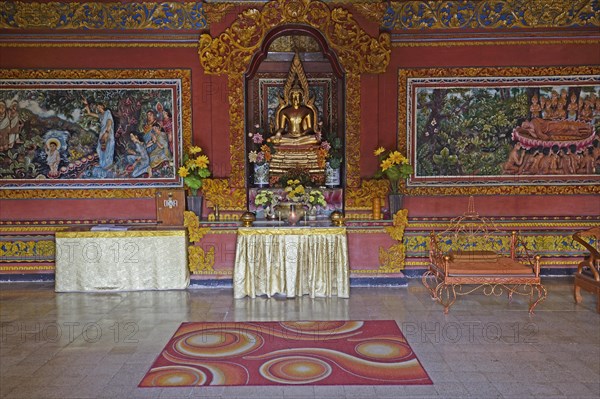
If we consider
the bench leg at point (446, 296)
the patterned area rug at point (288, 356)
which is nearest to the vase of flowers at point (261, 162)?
the patterned area rug at point (288, 356)

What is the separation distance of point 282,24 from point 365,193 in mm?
2525

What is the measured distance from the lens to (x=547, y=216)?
7.57 metres

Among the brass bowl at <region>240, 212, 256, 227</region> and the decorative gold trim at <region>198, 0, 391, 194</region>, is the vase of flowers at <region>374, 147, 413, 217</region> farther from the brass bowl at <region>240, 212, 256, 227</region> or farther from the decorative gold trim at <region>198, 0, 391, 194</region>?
the brass bowl at <region>240, 212, 256, 227</region>

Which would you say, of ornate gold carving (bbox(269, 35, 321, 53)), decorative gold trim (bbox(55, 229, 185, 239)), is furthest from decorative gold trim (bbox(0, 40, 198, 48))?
decorative gold trim (bbox(55, 229, 185, 239))

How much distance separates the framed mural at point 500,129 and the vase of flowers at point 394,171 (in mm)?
451

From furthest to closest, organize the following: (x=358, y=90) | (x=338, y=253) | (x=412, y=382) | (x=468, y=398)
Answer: (x=358, y=90) < (x=338, y=253) < (x=412, y=382) < (x=468, y=398)

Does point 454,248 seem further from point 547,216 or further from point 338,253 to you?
point 338,253

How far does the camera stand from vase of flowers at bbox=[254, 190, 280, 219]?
670 cm

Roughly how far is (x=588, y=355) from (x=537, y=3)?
5020 millimetres

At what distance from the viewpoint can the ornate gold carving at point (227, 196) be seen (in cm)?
716

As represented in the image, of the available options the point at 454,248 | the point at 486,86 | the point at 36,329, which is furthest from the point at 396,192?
the point at 36,329

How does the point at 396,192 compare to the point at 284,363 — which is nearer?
the point at 284,363

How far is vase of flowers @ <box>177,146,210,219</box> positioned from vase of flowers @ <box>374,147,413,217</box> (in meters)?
2.34

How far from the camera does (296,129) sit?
25.8ft
